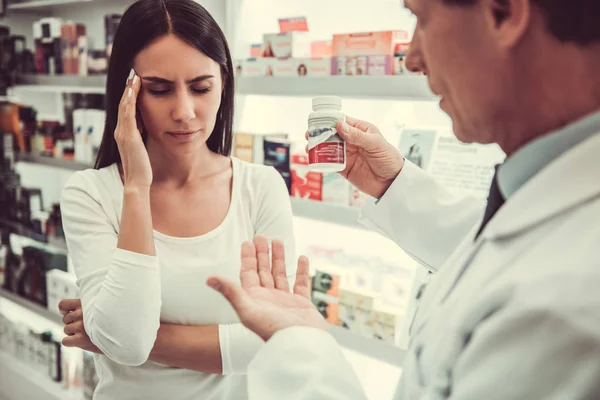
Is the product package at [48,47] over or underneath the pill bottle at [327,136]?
over

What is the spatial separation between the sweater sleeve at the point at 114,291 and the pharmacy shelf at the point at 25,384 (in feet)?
7.43

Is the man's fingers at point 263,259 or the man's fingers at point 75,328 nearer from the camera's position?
the man's fingers at point 263,259

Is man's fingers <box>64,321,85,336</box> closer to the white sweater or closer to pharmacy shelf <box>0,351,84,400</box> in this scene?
the white sweater

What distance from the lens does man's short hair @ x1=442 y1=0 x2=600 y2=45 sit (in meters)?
0.54

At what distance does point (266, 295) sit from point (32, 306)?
3073 mm

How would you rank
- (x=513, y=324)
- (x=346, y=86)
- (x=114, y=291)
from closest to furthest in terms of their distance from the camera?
(x=513, y=324) → (x=114, y=291) → (x=346, y=86)

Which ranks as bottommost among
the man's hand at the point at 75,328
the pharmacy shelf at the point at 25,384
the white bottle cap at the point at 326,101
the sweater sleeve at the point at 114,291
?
the pharmacy shelf at the point at 25,384

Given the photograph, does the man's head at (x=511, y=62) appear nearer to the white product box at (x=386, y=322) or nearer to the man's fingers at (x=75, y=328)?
the man's fingers at (x=75, y=328)

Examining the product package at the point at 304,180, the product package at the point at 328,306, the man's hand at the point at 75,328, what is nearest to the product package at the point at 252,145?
the product package at the point at 304,180

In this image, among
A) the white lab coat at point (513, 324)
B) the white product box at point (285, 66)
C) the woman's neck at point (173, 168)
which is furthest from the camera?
the white product box at point (285, 66)

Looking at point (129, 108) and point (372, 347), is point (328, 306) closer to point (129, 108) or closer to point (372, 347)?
point (372, 347)

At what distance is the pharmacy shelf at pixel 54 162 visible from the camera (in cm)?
306

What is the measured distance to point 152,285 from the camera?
50.8 inches

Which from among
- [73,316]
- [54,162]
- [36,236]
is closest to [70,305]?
[73,316]
